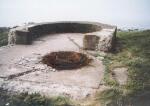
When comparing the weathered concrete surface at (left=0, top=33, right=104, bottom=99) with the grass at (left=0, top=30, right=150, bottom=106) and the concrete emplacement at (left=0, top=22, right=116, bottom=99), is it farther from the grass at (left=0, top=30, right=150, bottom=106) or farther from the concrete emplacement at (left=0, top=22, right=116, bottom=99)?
the grass at (left=0, top=30, right=150, bottom=106)

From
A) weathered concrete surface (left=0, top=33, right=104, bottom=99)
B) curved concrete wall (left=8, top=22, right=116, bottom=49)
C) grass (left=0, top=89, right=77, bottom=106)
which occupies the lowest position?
grass (left=0, top=89, right=77, bottom=106)

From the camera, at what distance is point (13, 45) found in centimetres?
786

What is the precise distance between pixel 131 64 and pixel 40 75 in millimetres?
2122

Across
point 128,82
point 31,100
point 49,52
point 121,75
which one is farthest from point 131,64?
point 31,100

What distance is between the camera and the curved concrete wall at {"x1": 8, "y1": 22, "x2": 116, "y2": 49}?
26.1 ft

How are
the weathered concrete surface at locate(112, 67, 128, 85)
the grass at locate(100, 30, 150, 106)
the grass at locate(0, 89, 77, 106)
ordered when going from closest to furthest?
the grass at locate(0, 89, 77, 106), the grass at locate(100, 30, 150, 106), the weathered concrete surface at locate(112, 67, 128, 85)

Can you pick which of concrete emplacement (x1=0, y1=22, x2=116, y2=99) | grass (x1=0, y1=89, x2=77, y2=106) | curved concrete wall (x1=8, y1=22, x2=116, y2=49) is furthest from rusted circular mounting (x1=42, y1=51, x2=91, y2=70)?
grass (x1=0, y1=89, x2=77, y2=106)

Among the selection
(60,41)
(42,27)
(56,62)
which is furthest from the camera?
(42,27)

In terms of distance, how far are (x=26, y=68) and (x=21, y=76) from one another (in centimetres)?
47

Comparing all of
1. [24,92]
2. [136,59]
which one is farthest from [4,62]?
[136,59]

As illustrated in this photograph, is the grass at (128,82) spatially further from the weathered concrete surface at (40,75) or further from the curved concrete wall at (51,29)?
the curved concrete wall at (51,29)

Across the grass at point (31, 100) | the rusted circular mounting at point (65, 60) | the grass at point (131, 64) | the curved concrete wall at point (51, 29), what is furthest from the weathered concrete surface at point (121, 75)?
the curved concrete wall at point (51, 29)

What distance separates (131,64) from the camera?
20.1ft

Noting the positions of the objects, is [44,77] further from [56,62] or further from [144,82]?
[144,82]
